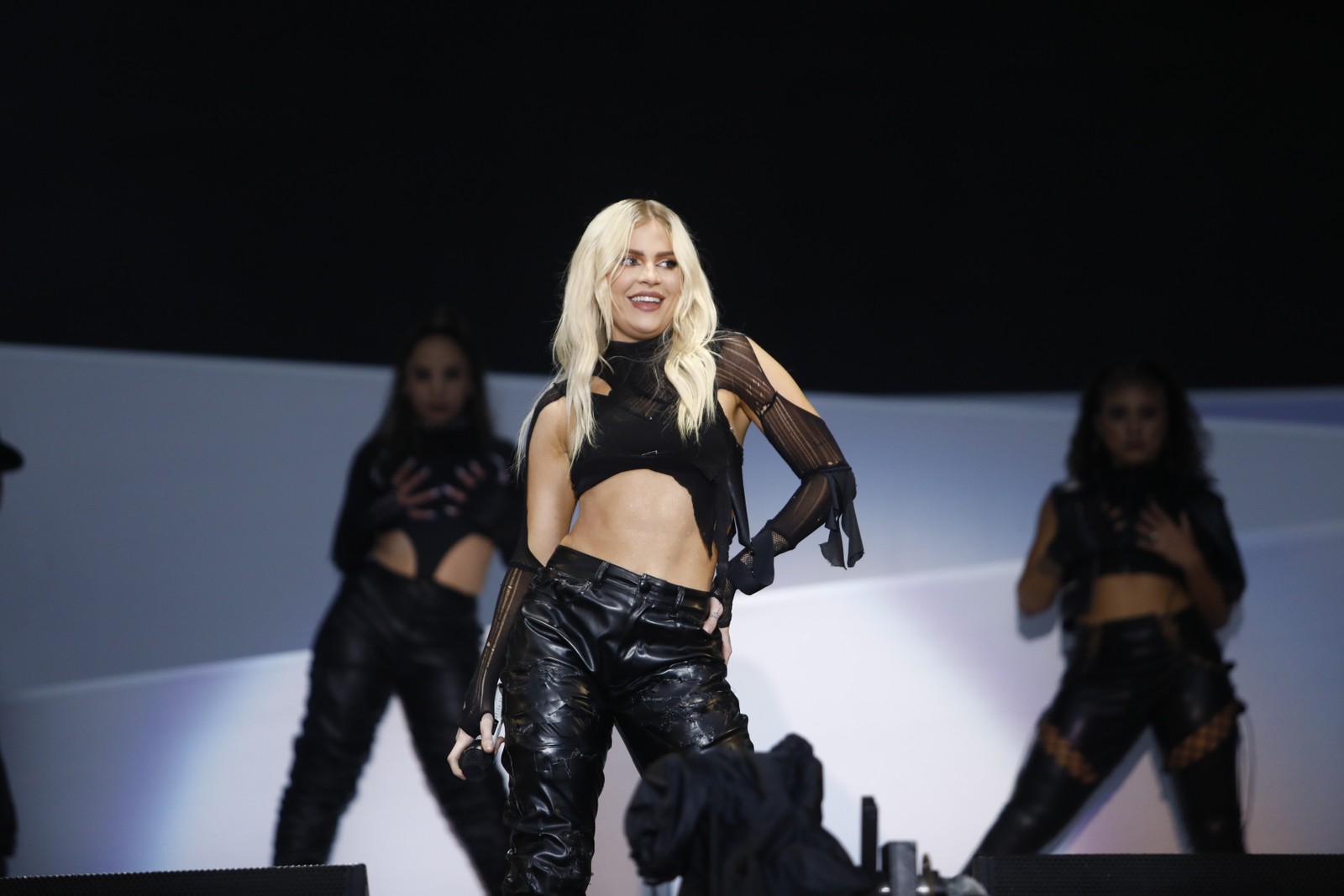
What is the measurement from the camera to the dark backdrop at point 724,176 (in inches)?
205

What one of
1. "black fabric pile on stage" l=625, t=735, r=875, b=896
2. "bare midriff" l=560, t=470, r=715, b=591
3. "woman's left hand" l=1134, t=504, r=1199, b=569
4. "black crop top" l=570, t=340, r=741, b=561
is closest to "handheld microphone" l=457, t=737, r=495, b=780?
"bare midriff" l=560, t=470, r=715, b=591

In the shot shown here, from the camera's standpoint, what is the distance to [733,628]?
16.8 ft

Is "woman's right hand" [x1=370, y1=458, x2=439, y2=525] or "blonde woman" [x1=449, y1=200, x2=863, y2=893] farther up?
"woman's right hand" [x1=370, y1=458, x2=439, y2=525]

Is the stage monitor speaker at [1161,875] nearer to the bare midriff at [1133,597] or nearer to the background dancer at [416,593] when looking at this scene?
the bare midriff at [1133,597]

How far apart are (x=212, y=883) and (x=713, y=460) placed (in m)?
1.44

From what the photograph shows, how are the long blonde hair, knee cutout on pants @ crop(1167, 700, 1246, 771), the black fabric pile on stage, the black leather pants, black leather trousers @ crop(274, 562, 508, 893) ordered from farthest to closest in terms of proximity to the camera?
1. black leather trousers @ crop(274, 562, 508, 893)
2. knee cutout on pants @ crop(1167, 700, 1246, 771)
3. the long blonde hair
4. the black leather pants
5. the black fabric pile on stage

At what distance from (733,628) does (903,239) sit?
151 centimetres

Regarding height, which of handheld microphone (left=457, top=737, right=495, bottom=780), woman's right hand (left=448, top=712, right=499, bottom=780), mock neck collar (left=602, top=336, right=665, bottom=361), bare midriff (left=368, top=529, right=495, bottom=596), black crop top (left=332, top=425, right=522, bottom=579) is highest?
black crop top (left=332, top=425, right=522, bottom=579)

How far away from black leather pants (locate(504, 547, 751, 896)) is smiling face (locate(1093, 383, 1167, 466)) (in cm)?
248

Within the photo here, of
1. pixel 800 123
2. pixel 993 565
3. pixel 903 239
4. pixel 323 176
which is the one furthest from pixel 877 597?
pixel 323 176

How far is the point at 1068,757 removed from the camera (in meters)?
4.89

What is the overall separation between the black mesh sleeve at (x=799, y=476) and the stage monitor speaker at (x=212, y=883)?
1.07 m

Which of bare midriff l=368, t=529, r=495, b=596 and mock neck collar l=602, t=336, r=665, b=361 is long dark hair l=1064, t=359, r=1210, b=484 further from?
mock neck collar l=602, t=336, r=665, b=361

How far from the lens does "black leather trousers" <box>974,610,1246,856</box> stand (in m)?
4.77
